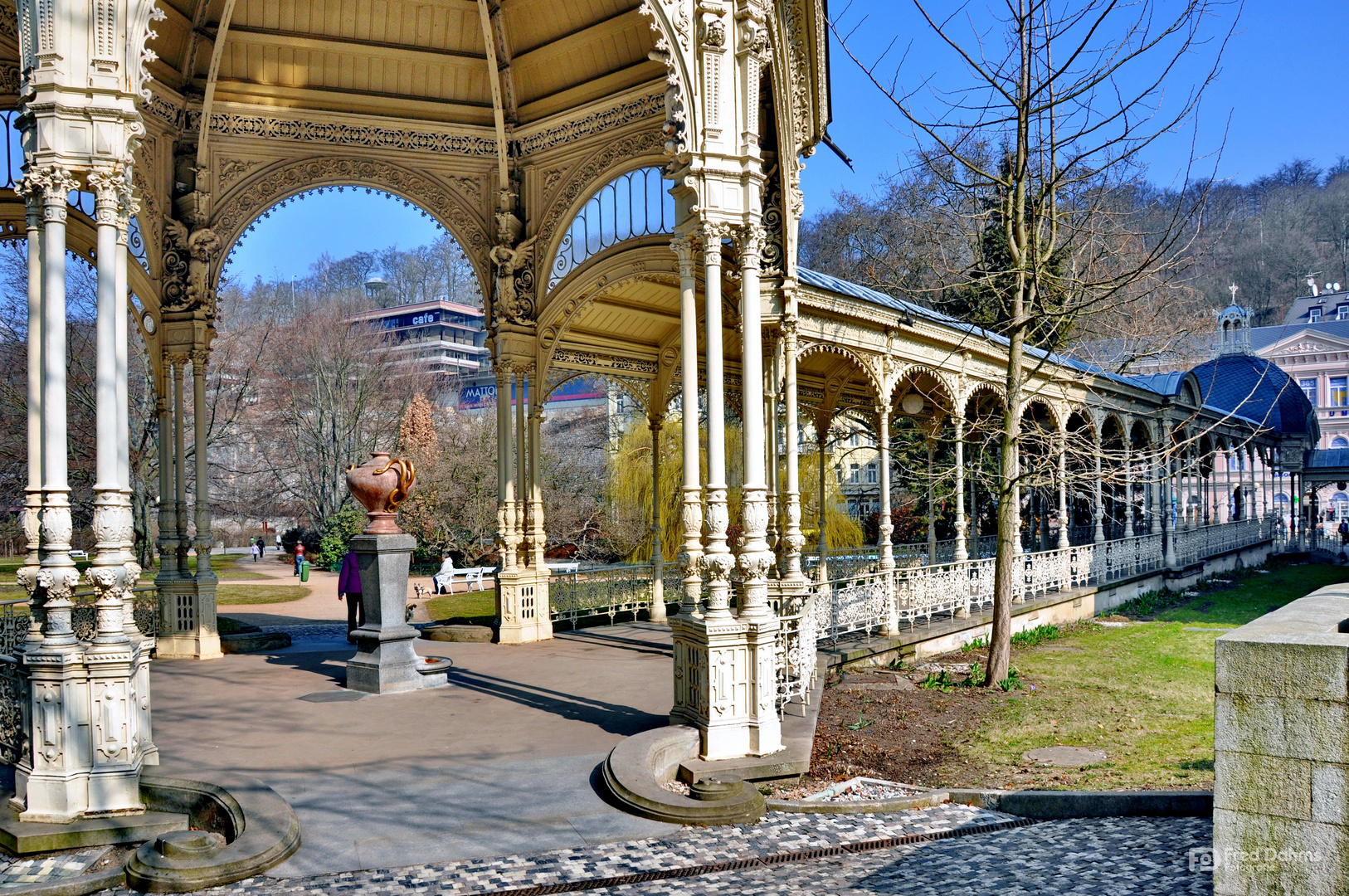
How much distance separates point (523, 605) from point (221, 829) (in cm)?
755

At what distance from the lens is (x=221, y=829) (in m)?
5.45

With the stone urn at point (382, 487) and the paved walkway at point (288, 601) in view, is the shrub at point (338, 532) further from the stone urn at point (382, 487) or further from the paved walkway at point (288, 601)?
the stone urn at point (382, 487)

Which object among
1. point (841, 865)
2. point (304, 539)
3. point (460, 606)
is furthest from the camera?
point (304, 539)

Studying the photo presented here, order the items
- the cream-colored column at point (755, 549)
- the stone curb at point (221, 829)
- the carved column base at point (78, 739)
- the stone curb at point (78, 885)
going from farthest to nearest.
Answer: the cream-colored column at point (755, 549) → the carved column base at point (78, 739) → the stone curb at point (221, 829) → the stone curb at point (78, 885)

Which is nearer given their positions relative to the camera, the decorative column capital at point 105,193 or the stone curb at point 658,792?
the stone curb at point 658,792

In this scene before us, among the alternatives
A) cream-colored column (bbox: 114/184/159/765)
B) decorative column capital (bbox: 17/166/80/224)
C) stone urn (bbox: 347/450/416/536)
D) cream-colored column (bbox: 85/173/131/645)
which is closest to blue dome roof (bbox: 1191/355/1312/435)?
stone urn (bbox: 347/450/416/536)

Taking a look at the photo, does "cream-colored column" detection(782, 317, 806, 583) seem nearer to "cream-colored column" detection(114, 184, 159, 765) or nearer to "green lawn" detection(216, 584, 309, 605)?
"cream-colored column" detection(114, 184, 159, 765)

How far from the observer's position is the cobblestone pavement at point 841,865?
4.66m

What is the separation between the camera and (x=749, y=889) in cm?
472

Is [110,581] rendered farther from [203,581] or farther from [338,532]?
[338,532]

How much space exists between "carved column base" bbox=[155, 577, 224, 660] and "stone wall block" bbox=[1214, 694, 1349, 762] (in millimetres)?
11083

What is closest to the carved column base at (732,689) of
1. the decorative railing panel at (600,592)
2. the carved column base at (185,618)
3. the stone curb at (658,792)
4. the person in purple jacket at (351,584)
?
the stone curb at (658,792)

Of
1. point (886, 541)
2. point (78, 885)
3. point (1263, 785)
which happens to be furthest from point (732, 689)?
point (886, 541)

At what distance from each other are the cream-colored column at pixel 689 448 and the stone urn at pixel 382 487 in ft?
12.4
